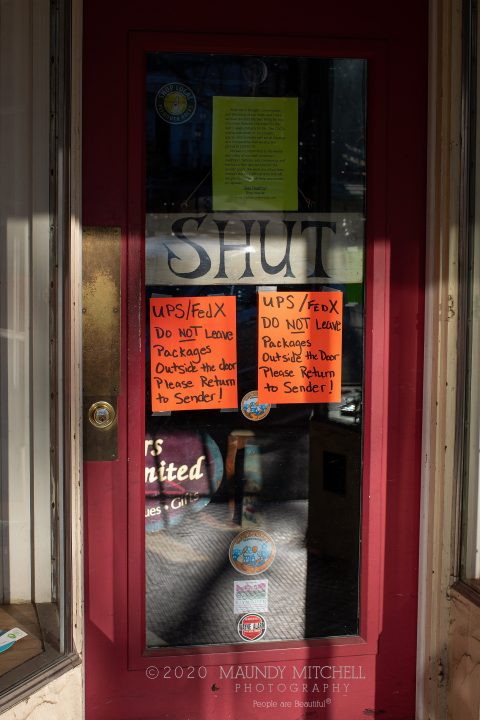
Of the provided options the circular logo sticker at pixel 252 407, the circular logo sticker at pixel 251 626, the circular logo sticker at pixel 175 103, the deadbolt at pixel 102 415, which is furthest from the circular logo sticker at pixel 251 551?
the circular logo sticker at pixel 175 103

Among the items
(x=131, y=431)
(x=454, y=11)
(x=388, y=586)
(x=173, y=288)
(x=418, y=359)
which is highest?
(x=454, y=11)

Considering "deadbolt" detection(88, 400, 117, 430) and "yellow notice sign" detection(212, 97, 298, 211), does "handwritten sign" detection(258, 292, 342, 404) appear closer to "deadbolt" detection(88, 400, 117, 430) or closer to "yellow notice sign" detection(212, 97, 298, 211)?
"yellow notice sign" detection(212, 97, 298, 211)

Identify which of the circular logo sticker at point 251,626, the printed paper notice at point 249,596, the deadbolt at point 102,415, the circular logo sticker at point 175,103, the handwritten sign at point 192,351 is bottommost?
the circular logo sticker at point 251,626

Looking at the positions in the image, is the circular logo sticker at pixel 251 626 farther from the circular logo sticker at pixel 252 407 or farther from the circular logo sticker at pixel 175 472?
the circular logo sticker at pixel 252 407

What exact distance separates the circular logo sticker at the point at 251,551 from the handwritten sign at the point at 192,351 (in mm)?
430

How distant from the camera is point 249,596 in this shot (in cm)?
275

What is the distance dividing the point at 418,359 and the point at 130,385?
92cm

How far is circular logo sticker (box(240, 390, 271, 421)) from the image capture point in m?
2.70

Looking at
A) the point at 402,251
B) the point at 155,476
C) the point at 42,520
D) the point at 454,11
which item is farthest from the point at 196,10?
the point at 42,520

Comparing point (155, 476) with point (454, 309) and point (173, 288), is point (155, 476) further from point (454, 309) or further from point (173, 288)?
point (454, 309)

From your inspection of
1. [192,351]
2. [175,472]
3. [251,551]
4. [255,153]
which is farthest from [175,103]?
[251,551]

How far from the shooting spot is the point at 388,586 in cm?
279

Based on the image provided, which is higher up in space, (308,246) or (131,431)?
(308,246)

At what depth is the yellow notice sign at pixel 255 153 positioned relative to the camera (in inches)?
104
